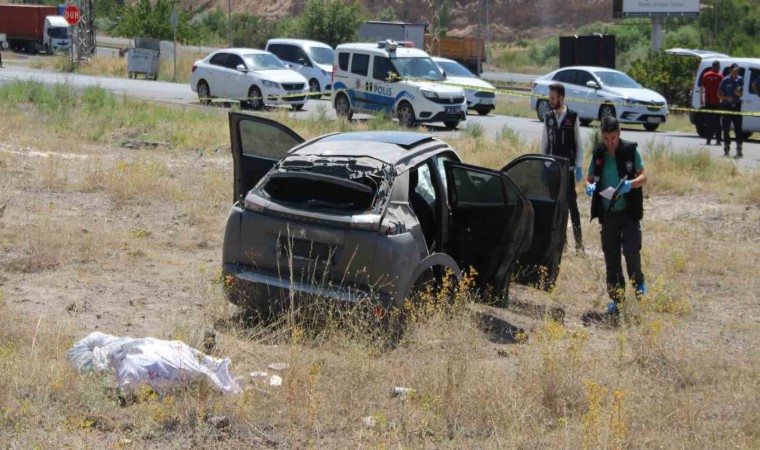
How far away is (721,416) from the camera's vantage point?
6.01 metres

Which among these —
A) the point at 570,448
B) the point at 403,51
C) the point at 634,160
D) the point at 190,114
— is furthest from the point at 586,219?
the point at 403,51

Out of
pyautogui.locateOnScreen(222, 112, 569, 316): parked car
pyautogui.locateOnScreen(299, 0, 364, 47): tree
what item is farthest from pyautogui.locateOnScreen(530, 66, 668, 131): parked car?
pyautogui.locateOnScreen(299, 0, 364, 47): tree

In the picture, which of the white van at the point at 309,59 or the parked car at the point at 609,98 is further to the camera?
the white van at the point at 309,59

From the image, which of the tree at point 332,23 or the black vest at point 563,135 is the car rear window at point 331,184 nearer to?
the black vest at point 563,135

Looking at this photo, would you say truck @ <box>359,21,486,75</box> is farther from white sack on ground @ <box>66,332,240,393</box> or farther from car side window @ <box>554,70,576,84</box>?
white sack on ground @ <box>66,332,240,393</box>

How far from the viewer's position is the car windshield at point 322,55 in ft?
111

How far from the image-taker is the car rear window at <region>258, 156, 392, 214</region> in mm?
7223

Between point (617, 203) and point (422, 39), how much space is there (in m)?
40.9

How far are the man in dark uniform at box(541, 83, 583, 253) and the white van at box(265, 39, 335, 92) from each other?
75.1 feet

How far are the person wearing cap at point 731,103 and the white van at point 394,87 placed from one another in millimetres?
6692

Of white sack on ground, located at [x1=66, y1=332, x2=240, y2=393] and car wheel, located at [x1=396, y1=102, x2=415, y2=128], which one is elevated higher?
car wheel, located at [x1=396, y1=102, x2=415, y2=128]

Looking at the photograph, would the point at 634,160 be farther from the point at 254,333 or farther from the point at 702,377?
the point at 254,333

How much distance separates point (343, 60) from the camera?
85.3ft

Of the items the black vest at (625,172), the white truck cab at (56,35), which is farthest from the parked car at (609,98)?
the white truck cab at (56,35)
